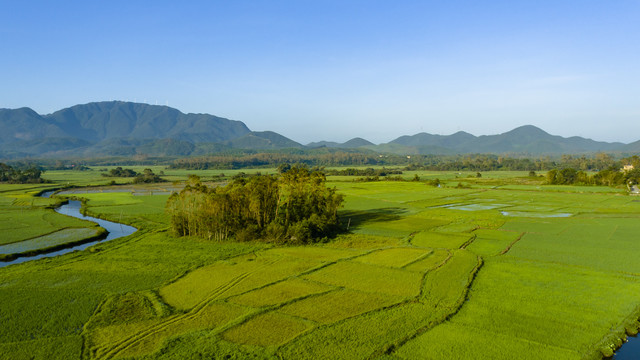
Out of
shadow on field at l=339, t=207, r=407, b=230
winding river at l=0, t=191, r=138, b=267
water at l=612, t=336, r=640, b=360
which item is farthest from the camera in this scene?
shadow on field at l=339, t=207, r=407, b=230

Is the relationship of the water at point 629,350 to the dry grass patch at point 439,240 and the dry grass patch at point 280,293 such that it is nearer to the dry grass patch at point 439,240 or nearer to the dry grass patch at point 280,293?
the dry grass patch at point 280,293

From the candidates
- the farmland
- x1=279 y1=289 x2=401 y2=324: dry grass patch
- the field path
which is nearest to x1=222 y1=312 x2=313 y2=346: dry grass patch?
the farmland

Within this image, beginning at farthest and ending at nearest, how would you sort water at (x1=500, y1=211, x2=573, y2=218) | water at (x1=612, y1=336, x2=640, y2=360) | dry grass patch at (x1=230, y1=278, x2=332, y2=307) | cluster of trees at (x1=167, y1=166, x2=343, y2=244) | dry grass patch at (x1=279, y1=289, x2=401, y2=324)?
water at (x1=500, y1=211, x2=573, y2=218), cluster of trees at (x1=167, y1=166, x2=343, y2=244), dry grass patch at (x1=230, y1=278, x2=332, y2=307), dry grass patch at (x1=279, y1=289, x2=401, y2=324), water at (x1=612, y1=336, x2=640, y2=360)

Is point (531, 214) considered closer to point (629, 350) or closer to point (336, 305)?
point (629, 350)

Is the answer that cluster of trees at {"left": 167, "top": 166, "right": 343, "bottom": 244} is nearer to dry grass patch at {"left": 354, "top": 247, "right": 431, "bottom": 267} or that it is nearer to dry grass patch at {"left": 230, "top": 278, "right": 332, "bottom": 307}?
dry grass patch at {"left": 354, "top": 247, "right": 431, "bottom": 267}

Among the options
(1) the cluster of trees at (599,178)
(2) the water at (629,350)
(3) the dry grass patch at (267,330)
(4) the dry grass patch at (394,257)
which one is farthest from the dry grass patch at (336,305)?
(1) the cluster of trees at (599,178)

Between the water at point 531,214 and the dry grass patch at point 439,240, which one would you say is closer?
the dry grass patch at point 439,240

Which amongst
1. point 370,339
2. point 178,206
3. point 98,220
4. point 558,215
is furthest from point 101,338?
point 558,215
